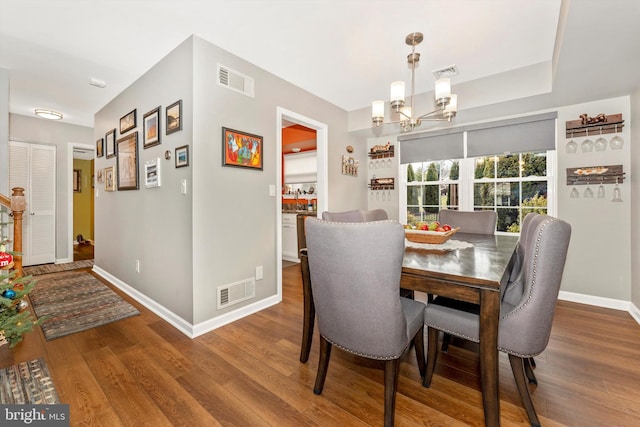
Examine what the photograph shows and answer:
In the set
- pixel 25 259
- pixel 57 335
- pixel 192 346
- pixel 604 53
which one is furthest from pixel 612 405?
pixel 25 259

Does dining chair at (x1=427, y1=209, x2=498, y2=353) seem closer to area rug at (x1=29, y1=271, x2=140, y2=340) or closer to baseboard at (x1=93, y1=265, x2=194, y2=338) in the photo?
baseboard at (x1=93, y1=265, x2=194, y2=338)

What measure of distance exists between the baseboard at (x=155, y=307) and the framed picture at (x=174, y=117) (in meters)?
1.64

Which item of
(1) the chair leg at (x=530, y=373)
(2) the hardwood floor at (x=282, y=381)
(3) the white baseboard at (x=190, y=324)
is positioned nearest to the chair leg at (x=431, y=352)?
(2) the hardwood floor at (x=282, y=381)

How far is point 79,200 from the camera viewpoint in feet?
23.2

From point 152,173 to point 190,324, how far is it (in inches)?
59.1

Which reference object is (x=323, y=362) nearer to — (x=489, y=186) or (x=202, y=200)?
(x=202, y=200)

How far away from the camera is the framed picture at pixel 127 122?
311 centimetres

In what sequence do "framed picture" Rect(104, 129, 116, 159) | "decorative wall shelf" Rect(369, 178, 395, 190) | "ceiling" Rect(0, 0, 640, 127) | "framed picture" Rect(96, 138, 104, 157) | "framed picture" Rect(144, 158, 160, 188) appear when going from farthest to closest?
"decorative wall shelf" Rect(369, 178, 395, 190)
"framed picture" Rect(96, 138, 104, 157)
"framed picture" Rect(104, 129, 116, 159)
"framed picture" Rect(144, 158, 160, 188)
"ceiling" Rect(0, 0, 640, 127)

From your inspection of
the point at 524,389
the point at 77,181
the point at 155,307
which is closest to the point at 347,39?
the point at 524,389

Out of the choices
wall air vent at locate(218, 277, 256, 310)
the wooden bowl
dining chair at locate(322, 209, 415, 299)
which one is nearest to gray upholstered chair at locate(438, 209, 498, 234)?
dining chair at locate(322, 209, 415, 299)

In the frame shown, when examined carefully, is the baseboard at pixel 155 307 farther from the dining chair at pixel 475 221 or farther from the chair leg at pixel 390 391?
the dining chair at pixel 475 221

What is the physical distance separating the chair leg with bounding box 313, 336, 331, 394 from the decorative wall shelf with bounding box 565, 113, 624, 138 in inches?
137

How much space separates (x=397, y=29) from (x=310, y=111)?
146 cm

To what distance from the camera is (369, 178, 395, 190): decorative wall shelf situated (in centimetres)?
440
